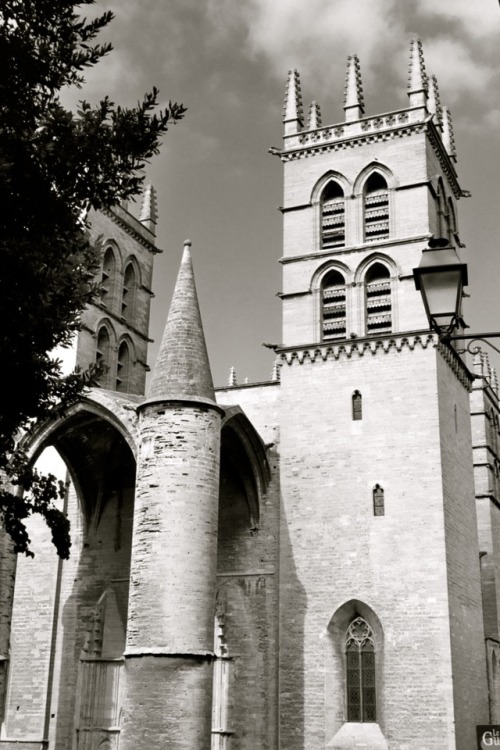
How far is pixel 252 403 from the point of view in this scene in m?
22.4

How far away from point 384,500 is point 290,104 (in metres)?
10.3

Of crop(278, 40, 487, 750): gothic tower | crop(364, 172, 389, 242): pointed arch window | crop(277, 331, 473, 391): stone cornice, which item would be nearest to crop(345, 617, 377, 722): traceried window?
crop(278, 40, 487, 750): gothic tower

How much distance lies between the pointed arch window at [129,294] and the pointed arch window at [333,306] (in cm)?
560

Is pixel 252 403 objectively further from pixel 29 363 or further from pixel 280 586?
pixel 29 363

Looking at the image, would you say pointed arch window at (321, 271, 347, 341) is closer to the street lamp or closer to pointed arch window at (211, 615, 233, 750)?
pointed arch window at (211, 615, 233, 750)

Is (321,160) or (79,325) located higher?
(321,160)

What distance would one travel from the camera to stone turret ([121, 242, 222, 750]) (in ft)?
51.6

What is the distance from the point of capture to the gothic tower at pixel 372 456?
61.5 feet

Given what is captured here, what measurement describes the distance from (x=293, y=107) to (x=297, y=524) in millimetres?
10210

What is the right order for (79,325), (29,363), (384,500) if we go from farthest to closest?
1. (384,500)
2. (79,325)
3. (29,363)

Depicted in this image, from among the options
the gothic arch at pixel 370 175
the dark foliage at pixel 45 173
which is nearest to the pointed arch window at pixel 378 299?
the gothic arch at pixel 370 175

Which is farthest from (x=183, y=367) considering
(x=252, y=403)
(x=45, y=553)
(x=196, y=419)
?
(x=45, y=553)

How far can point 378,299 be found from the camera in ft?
71.2

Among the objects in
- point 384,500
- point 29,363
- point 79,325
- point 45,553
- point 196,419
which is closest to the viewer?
point 29,363
